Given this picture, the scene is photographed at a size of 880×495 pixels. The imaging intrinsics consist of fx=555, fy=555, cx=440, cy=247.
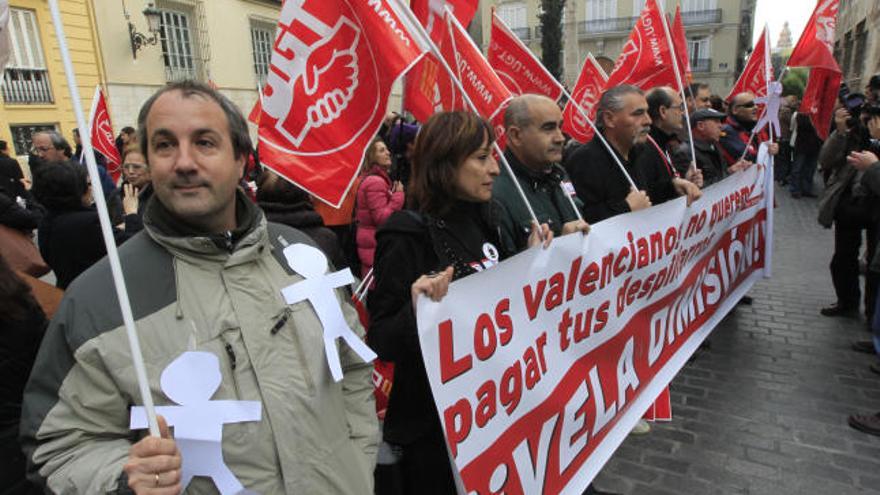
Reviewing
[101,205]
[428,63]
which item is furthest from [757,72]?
[101,205]

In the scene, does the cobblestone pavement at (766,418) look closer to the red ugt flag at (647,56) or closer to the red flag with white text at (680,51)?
the red ugt flag at (647,56)

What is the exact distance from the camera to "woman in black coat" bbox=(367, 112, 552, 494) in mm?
1978

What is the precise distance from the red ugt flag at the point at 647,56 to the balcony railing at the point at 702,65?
43.7m

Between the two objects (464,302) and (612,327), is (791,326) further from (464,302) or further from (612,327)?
(464,302)

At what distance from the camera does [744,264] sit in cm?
459

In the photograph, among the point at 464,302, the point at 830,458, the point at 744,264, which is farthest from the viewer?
the point at 744,264

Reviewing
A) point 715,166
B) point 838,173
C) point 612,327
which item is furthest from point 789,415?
point 838,173

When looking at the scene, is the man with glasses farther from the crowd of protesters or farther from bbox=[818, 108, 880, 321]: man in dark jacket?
the crowd of protesters

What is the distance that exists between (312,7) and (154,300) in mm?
1451

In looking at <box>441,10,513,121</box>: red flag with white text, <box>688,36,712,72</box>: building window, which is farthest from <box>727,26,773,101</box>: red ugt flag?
<box>688,36,712,72</box>: building window

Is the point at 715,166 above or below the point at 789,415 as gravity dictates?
above

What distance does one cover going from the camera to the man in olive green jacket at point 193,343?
48.4 inches

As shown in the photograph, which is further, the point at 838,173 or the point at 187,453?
the point at 838,173

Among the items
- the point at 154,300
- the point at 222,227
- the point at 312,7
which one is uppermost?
the point at 312,7
